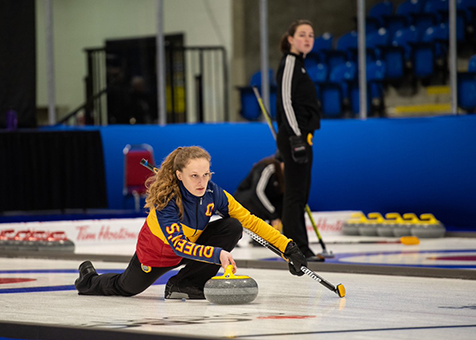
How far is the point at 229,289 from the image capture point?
3.90m

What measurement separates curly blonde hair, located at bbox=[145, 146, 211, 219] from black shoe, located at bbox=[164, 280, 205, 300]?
41 cm

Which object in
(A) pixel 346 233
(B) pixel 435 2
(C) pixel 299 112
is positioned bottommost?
(A) pixel 346 233

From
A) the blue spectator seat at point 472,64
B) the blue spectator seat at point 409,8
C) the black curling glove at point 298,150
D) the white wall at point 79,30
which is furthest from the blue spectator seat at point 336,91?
the black curling glove at point 298,150

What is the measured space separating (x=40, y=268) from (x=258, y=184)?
2154 millimetres

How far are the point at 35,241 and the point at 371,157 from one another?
3.86 m

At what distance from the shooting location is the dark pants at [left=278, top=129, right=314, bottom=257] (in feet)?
18.6

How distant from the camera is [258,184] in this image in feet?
24.2

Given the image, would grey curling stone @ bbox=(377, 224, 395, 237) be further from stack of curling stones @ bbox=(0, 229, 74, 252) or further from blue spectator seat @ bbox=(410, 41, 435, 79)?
stack of curling stones @ bbox=(0, 229, 74, 252)

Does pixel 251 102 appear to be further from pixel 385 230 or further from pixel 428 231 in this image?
pixel 428 231

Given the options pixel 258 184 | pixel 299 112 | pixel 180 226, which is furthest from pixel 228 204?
pixel 258 184

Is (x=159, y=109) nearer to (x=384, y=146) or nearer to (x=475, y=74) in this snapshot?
(x=384, y=146)

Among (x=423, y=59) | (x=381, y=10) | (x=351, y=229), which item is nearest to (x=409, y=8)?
(x=381, y=10)

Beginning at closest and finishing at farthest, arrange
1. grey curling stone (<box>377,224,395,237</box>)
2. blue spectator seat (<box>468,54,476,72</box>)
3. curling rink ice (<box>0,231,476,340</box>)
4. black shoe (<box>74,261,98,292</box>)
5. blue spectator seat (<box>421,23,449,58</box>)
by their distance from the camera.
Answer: curling rink ice (<box>0,231,476,340</box>), black shoe (<box>74,261,98,292</box>), grey curling stone (<box>377,224,395,237</box>), blue spectator seat (<box>468,54,476,72</box>), blue spectator seat (<box>421,23,449,58</box>)

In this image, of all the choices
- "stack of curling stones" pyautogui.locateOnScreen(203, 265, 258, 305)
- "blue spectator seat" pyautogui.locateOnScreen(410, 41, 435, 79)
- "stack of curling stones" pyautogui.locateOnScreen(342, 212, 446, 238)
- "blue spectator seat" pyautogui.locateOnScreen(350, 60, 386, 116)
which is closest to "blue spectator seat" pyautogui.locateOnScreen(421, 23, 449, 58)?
"blue spectator seat" pyautogui.locateOnScreen(410, 41, 435, 79)
